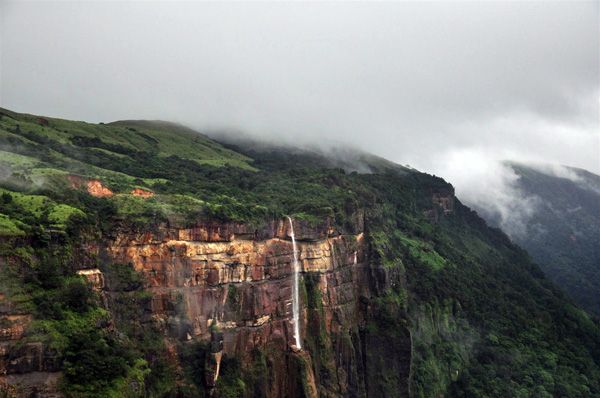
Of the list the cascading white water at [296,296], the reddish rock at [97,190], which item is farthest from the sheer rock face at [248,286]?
the reddish rock at [97,190]

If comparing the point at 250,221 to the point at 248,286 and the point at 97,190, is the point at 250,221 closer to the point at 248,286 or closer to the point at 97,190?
the point at 248,286

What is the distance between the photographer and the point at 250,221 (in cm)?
7794

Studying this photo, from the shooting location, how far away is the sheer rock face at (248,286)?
222ft

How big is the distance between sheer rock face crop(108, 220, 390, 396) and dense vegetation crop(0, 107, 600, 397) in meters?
1.82

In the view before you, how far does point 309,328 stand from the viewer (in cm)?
8712

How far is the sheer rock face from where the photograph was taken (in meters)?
67.8

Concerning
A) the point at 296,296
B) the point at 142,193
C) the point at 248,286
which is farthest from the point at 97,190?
the point at 296,296

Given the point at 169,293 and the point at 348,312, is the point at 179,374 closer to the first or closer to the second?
the point at 169,293

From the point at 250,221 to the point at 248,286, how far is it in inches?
350

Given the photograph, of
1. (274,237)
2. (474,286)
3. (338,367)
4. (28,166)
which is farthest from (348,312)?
(28,166)

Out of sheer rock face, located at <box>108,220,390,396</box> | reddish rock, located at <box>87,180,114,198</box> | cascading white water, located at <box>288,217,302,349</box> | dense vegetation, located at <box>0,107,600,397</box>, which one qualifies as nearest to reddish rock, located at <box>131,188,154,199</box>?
dense vegetation, located at <box>0,107,600,397</box>

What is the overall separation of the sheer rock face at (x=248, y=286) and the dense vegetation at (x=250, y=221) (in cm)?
182

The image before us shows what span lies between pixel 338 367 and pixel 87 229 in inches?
1869

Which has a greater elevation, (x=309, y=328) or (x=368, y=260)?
(x=368, y=260)
